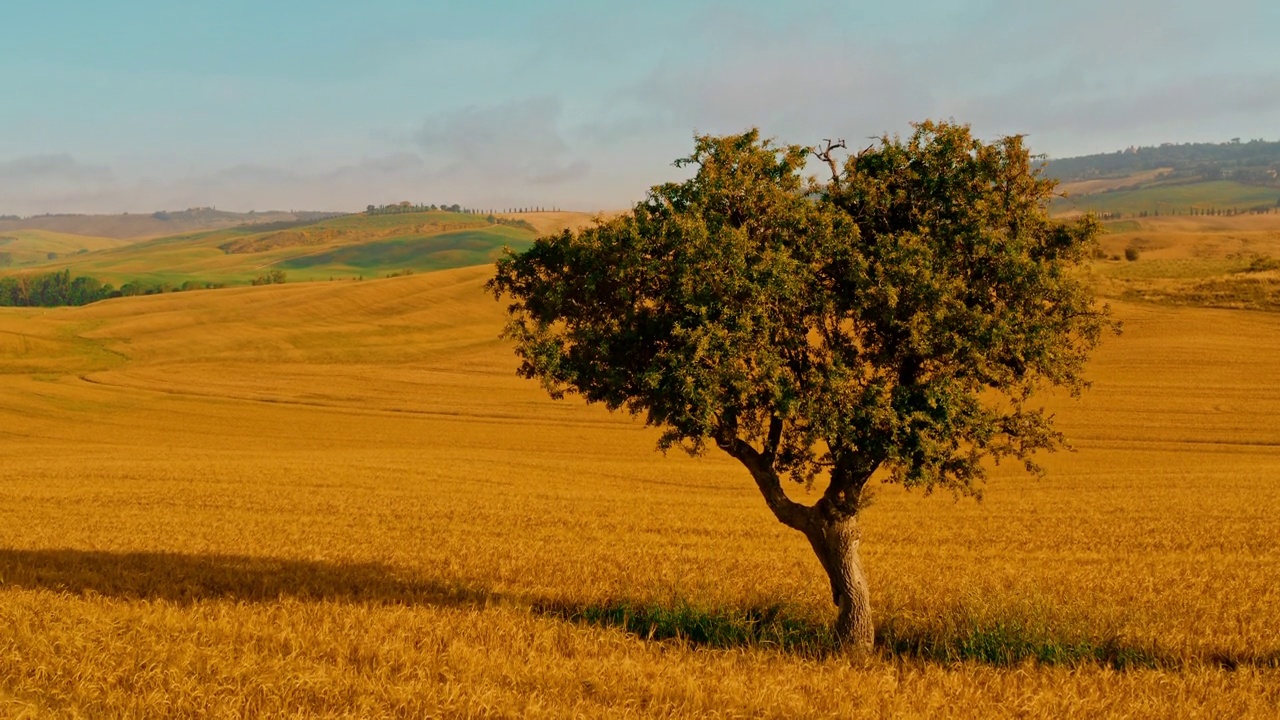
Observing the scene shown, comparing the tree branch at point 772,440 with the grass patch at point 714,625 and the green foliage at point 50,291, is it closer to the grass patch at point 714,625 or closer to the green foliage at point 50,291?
the grass patch at point 714,625

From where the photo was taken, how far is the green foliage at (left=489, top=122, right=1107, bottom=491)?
12.6 meters

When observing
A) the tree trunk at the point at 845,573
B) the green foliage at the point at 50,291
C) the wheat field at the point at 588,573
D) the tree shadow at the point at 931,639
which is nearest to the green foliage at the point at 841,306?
the tree trunk at the point at 845,573

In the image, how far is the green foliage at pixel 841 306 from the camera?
12633 mm

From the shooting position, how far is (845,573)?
1358 centimetres

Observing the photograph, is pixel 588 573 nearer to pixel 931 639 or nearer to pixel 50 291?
pixel 931 639

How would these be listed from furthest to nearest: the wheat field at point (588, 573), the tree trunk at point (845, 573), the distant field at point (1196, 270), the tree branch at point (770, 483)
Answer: the distant field at point (1196, 270), the tree branch at point (770, 483), the tree trunk at point (845, 573), the wheat field at point (588, 573)

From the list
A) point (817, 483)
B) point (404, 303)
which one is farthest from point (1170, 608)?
point (404, 303)

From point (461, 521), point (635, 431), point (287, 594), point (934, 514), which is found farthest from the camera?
point (635, 431)

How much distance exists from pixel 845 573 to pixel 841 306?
13.5ft

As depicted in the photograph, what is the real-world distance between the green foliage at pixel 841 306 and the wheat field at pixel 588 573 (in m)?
3.01

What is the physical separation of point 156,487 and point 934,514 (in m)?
27.1

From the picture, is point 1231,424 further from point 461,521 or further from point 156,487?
point 156,487

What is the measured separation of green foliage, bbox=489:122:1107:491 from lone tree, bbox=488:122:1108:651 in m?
0.03

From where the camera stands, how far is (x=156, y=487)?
103 feet
